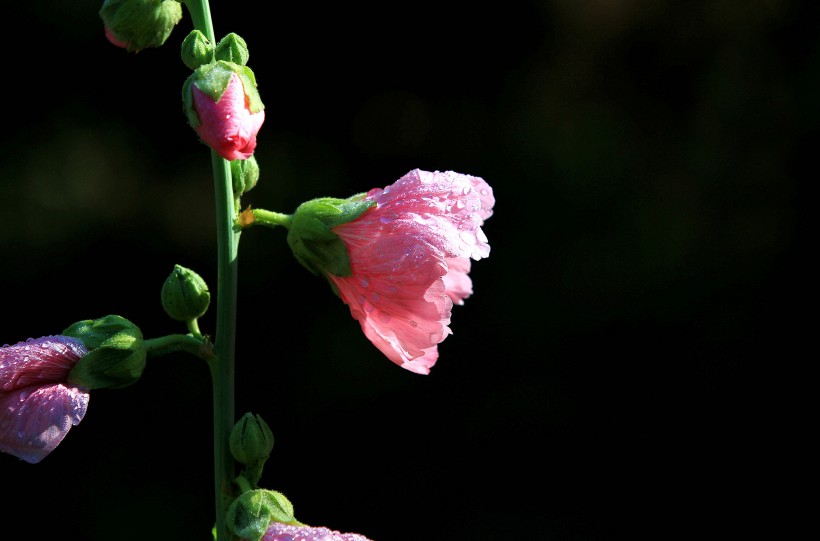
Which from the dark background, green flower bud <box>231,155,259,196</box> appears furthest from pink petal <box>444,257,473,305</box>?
the dark background

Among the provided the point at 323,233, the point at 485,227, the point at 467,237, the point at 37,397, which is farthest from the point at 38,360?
the point at 485,227

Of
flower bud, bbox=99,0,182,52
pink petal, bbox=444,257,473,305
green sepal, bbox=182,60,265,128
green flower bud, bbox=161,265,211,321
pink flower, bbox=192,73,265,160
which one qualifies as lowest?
green flower bud, bbox=161,265,211,321

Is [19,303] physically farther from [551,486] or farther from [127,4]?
[127,4]

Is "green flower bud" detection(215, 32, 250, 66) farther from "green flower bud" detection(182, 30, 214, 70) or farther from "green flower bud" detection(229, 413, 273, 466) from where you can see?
"green flower bud" detection(229, 413, 273, 466)

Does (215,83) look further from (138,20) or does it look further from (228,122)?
(138,20)

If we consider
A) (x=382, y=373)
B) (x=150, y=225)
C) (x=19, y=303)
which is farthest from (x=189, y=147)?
(x=382, y=373)

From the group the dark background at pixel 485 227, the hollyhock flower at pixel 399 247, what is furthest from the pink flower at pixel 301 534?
the dark background at pixel 485 227
